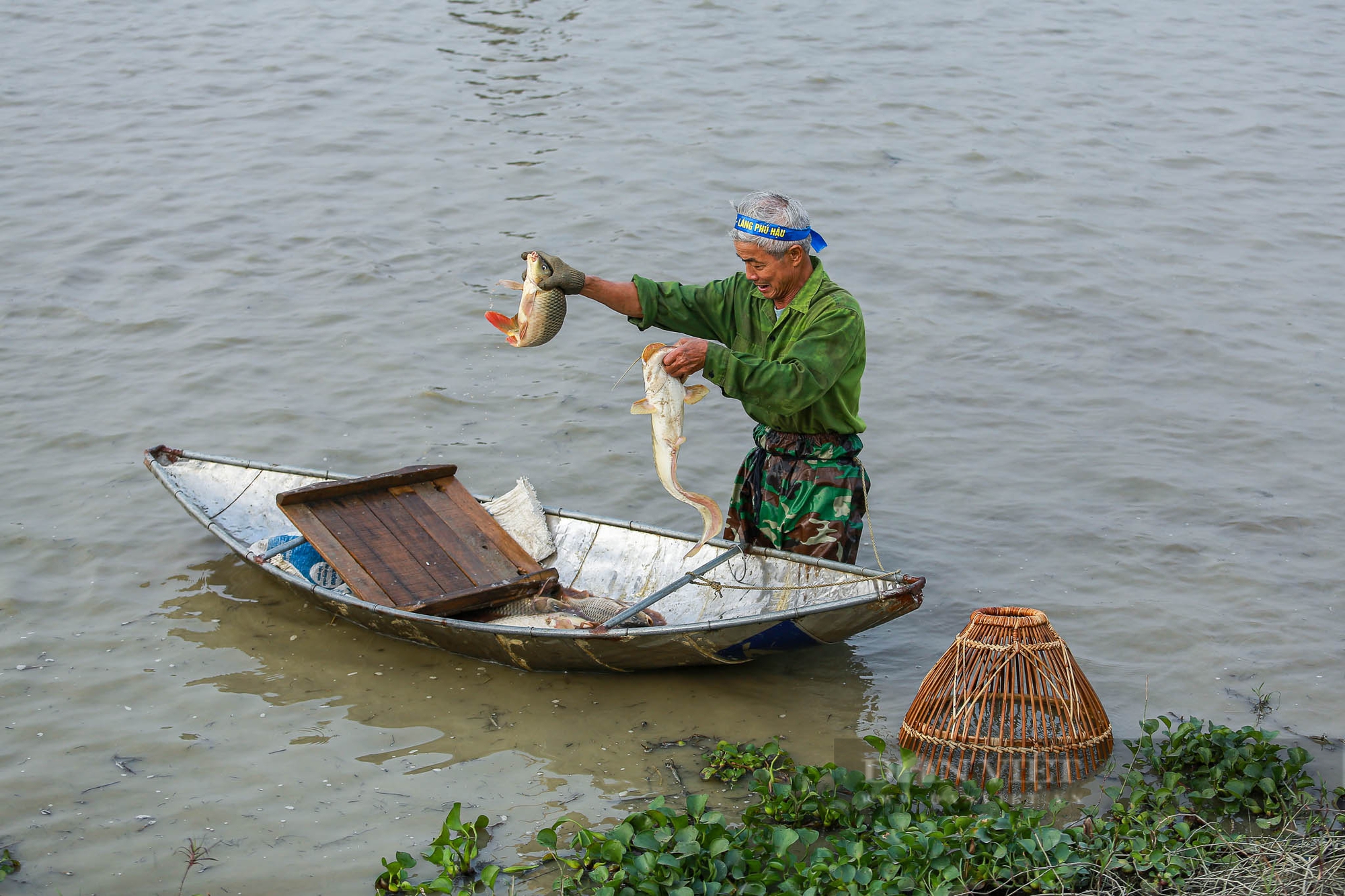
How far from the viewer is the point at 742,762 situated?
4680 mm

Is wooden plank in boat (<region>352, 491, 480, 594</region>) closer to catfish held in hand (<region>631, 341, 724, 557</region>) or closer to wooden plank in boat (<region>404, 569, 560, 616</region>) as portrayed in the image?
wooden plank in boat (<region>404, 569, 560, 616</region>)

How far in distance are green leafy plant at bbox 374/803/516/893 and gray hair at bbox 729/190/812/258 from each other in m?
2.23

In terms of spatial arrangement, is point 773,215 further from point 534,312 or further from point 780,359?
point 534,312

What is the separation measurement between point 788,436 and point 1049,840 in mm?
1878

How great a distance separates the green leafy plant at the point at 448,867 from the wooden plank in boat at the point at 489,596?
→ 1214 millimetres

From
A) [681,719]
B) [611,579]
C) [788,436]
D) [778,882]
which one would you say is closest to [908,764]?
[778,882]

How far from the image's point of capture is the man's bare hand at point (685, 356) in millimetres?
4445

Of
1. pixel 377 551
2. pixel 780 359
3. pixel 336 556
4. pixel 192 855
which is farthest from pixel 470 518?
pixel 192 855

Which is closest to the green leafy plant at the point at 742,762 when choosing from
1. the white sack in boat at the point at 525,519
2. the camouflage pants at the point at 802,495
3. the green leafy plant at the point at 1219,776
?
the camouflage pants at the point at 802,495

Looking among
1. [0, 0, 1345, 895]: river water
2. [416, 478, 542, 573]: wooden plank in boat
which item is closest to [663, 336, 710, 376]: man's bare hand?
[0, 0, 1345, 895]: river water

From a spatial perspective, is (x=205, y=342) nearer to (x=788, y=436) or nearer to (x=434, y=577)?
(x=434, y=577)

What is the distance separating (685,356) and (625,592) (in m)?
1.71

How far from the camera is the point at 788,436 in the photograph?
16.7 feet

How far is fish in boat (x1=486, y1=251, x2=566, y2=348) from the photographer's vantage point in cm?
468
